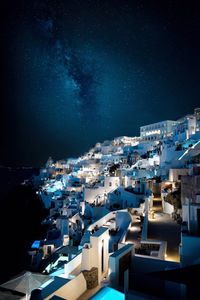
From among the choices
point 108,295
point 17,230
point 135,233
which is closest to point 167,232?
point 135,233

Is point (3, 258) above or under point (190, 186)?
under

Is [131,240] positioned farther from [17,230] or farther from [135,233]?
[17,230]

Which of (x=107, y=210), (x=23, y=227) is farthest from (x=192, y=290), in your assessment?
(x=23, y=227)

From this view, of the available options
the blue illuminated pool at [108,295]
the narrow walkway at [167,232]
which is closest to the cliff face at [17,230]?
the narrow walkway at [167,232]

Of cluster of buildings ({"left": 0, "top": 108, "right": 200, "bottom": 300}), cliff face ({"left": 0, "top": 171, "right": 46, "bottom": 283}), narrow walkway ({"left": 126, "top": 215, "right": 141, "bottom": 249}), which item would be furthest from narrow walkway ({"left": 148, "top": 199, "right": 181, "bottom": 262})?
cliff face ({"left": 0, "top": 171, "right": 46, "bottom": 283})

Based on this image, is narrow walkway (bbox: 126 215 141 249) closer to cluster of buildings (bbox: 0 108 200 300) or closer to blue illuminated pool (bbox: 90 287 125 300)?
cluster of buildings (bbox: 0 108 200 300)

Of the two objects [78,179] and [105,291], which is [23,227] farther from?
[105,291]
